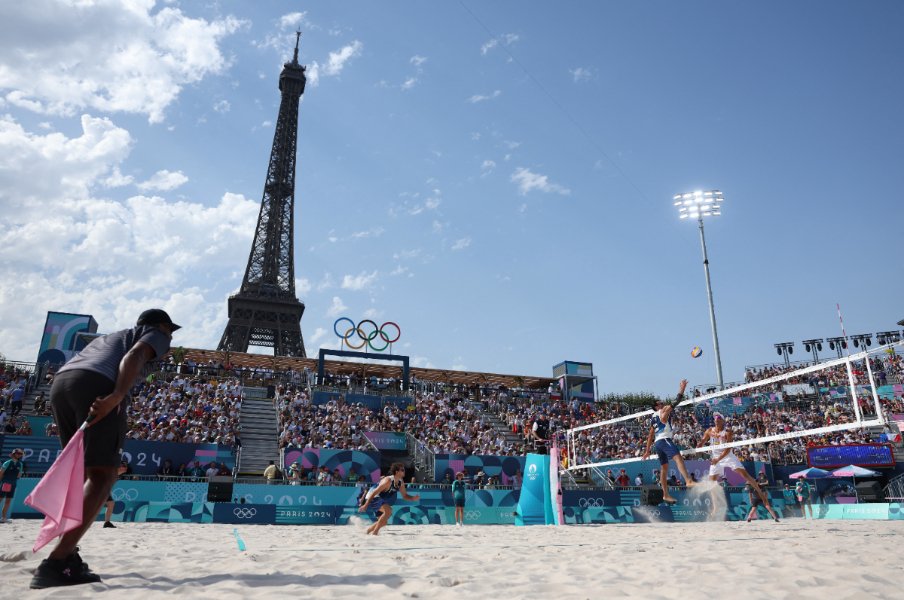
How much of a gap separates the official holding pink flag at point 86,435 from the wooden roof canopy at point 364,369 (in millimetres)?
25635

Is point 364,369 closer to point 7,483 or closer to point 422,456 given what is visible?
point 422,456

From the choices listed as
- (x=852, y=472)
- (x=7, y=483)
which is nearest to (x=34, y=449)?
(x=7, y=483)

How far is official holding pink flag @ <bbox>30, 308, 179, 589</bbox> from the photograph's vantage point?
3.72 m

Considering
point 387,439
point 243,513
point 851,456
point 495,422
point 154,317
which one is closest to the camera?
point 154,317

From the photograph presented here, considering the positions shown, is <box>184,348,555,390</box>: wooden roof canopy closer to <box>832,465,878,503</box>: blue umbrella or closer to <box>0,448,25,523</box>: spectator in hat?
<box>832,465,878,503</box>: blue umbrella

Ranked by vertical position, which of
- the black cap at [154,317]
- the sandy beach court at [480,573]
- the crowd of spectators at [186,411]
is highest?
the crowd of spectators at [186,411]

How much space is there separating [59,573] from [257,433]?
64.9 ft

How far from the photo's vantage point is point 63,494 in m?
3.73

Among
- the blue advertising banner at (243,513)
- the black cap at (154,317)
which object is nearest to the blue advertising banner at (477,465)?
the blue advertising banner at (243,513)

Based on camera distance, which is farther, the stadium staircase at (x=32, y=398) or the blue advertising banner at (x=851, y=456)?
the blue advertising banner at (x=851, y=456)

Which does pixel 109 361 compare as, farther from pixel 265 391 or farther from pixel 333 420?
pixel 265 391

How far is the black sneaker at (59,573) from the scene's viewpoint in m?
3.69

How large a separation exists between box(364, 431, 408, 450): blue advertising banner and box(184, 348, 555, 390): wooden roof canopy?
22.9 feet

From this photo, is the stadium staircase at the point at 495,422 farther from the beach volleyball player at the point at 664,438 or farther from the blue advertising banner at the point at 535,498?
the beach volleyball player at the point at 664,438
